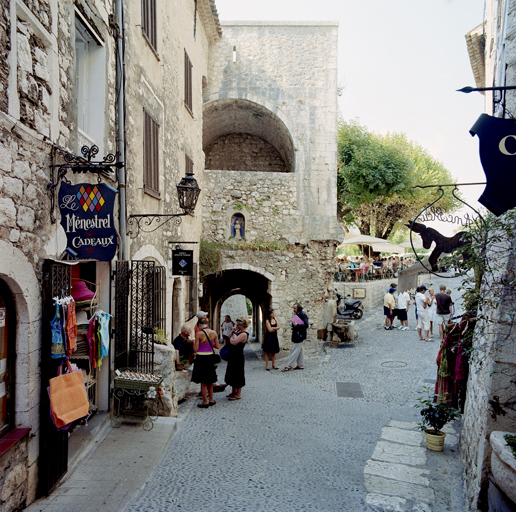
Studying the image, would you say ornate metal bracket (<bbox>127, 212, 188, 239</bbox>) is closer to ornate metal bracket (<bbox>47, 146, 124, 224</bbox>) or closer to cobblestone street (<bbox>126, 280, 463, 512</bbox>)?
ornate metal bracket (<bbox>47, 146, 124, 224</bbox>)

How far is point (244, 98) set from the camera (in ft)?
49.9

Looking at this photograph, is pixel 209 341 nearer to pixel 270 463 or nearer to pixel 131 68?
pixel 270 463

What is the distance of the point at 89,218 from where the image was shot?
180 inches

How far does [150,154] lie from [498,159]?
5746mm

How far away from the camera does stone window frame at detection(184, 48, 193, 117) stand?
1175 cm

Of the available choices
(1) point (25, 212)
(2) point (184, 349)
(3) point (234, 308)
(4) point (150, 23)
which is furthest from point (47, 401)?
(3) point (234, 308)

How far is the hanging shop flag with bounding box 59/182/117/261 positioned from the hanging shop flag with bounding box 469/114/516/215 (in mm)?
3814

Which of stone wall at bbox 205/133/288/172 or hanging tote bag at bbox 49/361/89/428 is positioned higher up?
stone wall at bbox 205/133/288/172

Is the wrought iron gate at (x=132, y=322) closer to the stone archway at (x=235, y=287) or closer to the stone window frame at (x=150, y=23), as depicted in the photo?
the stone window frame at (x=150, y=23)

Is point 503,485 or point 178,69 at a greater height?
point 178,69

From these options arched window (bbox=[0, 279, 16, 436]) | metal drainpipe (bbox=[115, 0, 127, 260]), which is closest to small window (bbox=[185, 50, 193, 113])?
metal drainpipe (bbox=[115, 0, 127, 260])

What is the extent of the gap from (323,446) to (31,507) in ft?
11.6

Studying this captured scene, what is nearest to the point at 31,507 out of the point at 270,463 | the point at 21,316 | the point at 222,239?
the point at 21,316

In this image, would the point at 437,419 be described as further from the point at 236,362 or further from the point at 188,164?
the point at 188,164
